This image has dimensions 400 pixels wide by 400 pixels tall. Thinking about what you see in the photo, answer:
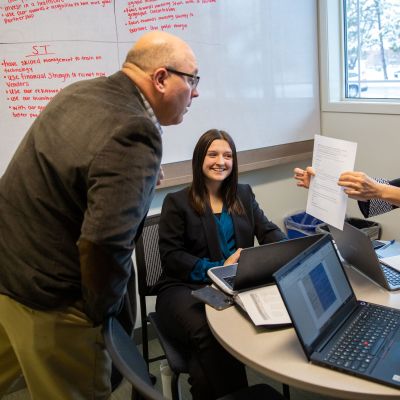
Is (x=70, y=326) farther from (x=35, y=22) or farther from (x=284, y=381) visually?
(x=35, y=22)

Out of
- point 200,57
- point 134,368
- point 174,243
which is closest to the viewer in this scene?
point 134,368

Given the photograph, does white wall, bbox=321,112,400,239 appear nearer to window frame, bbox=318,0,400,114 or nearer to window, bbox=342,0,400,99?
window frame, bbox=318,0,400,114

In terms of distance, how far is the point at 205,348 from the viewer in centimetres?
171

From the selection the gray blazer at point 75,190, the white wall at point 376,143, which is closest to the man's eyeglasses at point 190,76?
the gray blazer at point 75,190

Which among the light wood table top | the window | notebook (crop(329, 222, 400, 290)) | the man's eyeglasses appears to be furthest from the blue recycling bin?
the man's eyeglasses

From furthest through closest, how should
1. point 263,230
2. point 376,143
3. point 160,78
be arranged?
1. point 376,143
2. point 263,230
3. point 160,78

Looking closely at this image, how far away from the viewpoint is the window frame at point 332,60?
3.14 metres

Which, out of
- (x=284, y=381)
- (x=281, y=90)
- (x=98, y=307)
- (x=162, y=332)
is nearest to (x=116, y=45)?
(x=281, y=90)

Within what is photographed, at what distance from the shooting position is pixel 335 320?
1.26 m

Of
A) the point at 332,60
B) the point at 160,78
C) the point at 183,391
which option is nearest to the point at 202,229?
the point at 183,391

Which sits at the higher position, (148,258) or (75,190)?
(75,190)

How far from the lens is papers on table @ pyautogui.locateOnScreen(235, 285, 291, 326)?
51.2 inches

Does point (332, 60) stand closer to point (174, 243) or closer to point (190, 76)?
point (174, 243)

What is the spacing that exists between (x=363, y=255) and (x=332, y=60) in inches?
81.6
